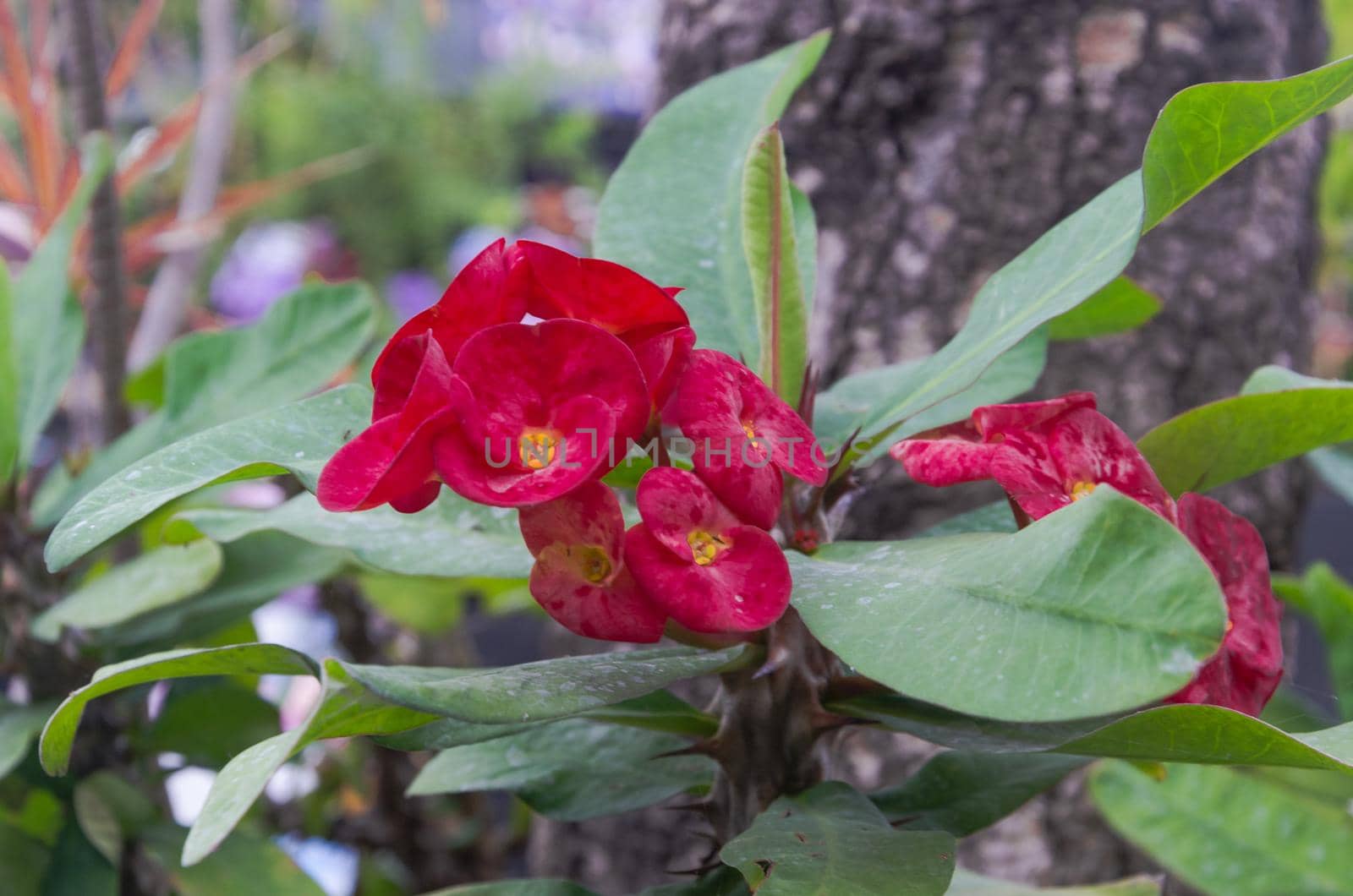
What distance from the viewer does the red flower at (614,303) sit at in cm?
47

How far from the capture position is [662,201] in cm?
69

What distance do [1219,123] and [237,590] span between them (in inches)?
26.3

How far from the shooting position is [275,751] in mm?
380

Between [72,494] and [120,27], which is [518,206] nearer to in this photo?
[120,27]

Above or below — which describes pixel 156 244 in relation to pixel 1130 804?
above

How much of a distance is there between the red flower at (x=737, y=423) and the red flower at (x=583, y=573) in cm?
5

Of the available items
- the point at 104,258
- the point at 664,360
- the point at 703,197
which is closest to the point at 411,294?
the point at 104,258

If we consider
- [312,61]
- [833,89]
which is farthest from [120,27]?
[833,89]

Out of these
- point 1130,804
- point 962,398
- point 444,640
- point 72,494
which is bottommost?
point 444,640

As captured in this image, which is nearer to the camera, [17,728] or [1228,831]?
[17,728]

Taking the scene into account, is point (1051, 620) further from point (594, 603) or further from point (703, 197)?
point (703, 197)

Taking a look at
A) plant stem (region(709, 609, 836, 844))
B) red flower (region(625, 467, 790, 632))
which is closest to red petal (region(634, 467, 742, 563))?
red flower (region(625, 467, 790, 632))

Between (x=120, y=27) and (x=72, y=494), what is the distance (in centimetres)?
377

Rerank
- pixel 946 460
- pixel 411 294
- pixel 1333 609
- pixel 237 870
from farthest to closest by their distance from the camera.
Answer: pixel 411 294
pixel 1333 609
pixel 237 870
pixel 946 460
